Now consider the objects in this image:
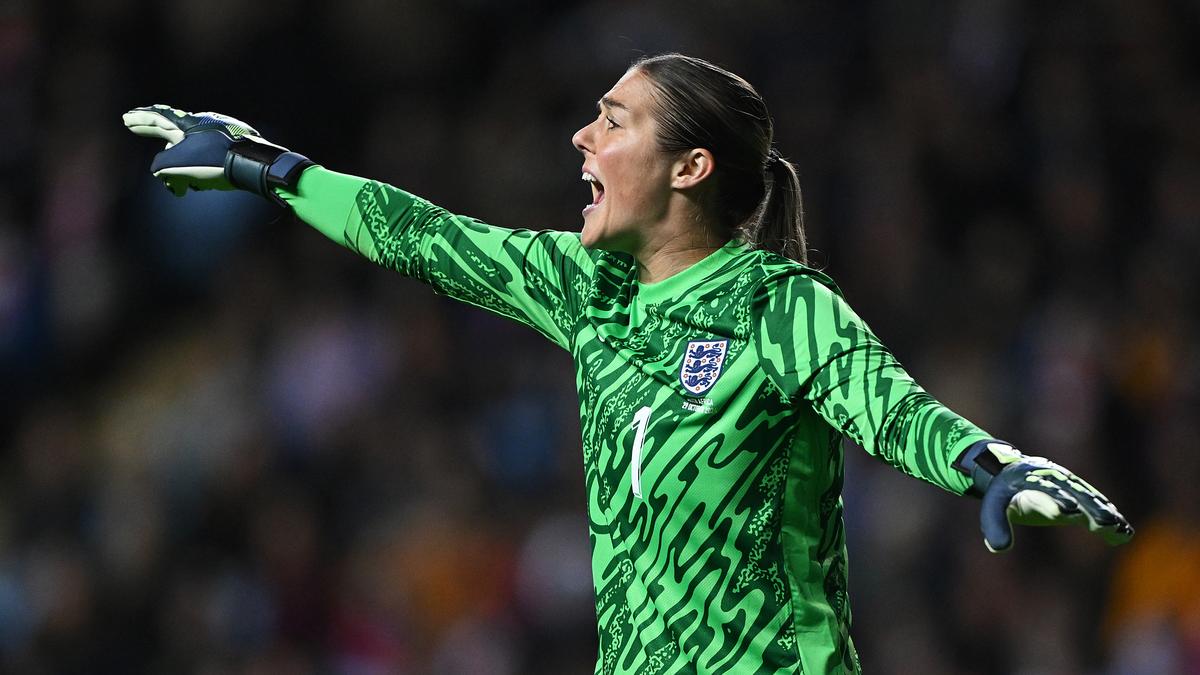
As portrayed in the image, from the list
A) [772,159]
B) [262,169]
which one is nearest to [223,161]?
[262,169]

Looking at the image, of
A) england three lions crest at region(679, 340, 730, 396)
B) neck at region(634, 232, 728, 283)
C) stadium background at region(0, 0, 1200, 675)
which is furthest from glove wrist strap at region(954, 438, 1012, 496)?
stadium background at region(0, 0, 1200, 675)

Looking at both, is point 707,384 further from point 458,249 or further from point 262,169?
point 262,169

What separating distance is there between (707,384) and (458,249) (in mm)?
649

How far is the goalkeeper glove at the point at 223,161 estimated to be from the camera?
326 cm

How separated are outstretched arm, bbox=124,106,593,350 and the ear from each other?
0.23 metres

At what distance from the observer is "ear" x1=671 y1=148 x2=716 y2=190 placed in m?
2.86

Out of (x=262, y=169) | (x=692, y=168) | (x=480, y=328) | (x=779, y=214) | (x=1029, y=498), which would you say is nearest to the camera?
(x=1029, y=498)

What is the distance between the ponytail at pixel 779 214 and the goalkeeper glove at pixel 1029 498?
77 centimetres

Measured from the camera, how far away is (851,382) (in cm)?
249

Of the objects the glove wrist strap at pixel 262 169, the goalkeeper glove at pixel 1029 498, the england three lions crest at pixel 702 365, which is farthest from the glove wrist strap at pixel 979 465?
the glove wrist strap at pixel 262 169

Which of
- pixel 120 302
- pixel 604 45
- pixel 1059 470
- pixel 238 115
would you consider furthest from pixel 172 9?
pixel 1059 470

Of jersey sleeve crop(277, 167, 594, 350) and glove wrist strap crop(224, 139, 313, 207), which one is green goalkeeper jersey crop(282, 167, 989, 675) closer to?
jersey sleeve crop(277, 167, 594, 350)

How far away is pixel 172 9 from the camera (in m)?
8.05

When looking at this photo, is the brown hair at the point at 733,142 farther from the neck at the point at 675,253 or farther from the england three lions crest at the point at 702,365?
the england three lions crest at the point at 702,365
